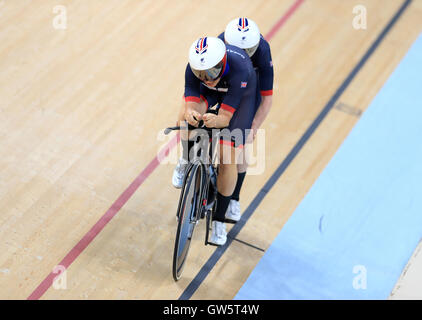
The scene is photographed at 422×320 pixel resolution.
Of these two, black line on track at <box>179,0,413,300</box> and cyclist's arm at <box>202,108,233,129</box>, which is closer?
cyclist's arm at <box>202,108,233,129</box>

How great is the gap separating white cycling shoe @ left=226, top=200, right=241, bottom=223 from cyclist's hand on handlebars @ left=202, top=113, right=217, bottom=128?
87 cm

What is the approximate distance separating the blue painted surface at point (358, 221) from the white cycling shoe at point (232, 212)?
0.30 metres

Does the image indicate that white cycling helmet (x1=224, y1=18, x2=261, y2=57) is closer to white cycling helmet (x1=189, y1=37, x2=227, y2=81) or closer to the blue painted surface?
white cycling helmet (x1=189, y1=37, x2=227, y2=81)

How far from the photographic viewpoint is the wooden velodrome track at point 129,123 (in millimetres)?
3447

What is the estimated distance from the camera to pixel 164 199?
382 cm

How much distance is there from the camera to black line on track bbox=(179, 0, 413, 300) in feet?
11.3

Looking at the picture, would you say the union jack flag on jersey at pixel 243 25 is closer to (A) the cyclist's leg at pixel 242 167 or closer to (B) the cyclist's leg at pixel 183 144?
(A) the cyclist's leg at pixel 242 167

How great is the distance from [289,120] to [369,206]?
944 millimetres

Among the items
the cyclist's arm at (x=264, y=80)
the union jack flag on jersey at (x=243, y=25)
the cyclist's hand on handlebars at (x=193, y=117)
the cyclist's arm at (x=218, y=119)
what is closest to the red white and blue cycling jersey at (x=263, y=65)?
the cyclist's arm at (x=264, y=80)

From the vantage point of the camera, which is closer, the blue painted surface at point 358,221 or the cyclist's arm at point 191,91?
the cyclist's arm at point 191,91

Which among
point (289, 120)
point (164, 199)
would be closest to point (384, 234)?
point (289, 120)

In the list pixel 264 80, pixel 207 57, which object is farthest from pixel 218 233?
A: pixel 207 57

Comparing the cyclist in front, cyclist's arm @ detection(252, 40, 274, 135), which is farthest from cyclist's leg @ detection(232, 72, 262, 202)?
the cyclist in front
